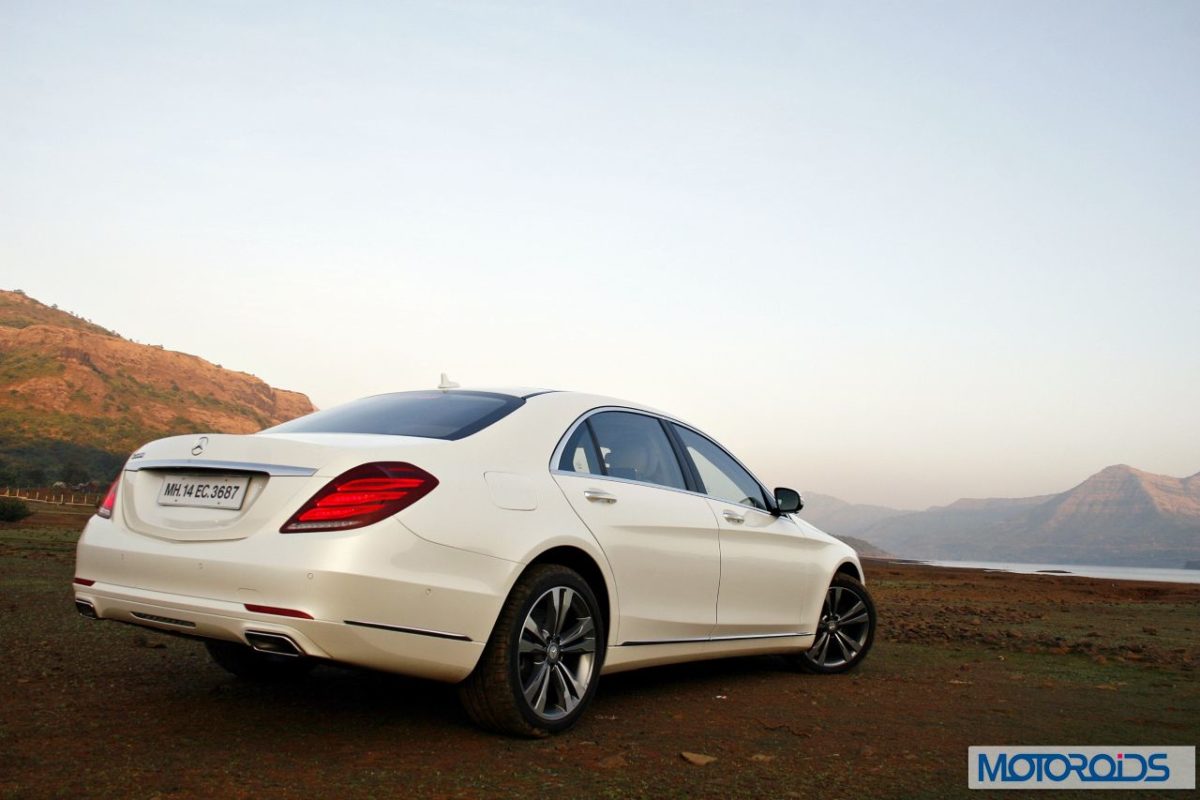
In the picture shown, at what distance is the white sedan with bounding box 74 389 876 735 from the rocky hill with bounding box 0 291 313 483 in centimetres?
6604

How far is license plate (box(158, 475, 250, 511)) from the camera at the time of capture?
3883 millimetres

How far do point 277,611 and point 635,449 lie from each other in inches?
86.8

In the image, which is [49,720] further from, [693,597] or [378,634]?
[693,597]

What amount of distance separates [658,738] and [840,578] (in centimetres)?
271

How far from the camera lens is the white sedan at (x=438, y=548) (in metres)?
3.63

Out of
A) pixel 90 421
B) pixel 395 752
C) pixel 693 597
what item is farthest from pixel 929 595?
pixel 90 421

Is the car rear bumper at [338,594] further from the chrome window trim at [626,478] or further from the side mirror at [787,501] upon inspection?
the side mirror at [787,501]

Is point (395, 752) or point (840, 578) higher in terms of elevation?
point (840, 578)

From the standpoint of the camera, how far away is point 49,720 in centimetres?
418

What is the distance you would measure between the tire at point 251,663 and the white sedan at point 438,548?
0.01 meters

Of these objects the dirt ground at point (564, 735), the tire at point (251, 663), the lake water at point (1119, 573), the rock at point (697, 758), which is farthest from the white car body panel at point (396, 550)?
the lake water at point (1119, 573)

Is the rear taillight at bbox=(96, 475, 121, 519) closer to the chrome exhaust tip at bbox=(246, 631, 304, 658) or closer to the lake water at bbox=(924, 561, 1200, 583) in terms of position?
the chrome exhaust tip at bbox=(246, 631, 304, 658)

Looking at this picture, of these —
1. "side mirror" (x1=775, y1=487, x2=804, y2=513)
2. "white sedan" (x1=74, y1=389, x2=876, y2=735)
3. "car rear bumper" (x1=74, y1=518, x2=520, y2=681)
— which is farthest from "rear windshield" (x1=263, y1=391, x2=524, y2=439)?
"side mirror" (x1=775, y1=487, x2=804, y2=513)

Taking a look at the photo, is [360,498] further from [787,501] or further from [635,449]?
[787,501]
